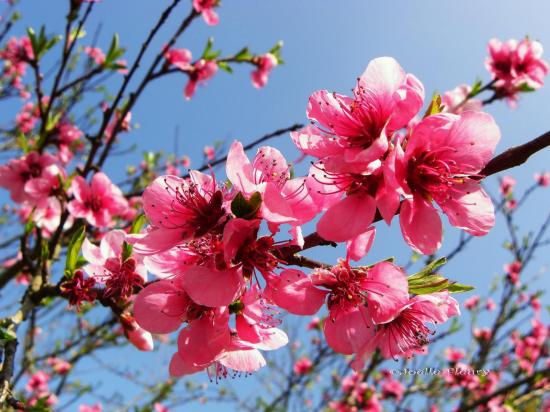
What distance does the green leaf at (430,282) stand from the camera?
1.24 meters

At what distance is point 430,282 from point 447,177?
31 centimetres

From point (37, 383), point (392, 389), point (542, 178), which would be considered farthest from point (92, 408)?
point (542, 178)

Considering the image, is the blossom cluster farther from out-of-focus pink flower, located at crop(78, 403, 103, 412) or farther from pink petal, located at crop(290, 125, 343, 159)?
out-of-focus pink flower, located at crop(78, 403, 103, 412)

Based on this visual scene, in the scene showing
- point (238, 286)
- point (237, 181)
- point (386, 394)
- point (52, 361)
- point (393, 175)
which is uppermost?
point (52, 361)

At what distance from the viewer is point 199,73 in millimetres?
4016

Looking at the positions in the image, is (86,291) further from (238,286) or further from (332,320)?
Result: (332,320)

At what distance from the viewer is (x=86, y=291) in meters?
1.62

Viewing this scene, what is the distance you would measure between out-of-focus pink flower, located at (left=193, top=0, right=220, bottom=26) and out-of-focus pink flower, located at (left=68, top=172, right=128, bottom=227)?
1695 mm

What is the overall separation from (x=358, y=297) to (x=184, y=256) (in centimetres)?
54

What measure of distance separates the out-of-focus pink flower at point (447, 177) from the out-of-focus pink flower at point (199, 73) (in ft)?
9.97

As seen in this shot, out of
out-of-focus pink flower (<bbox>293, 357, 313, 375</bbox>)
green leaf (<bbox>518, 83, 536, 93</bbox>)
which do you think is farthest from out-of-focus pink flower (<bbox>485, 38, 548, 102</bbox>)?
out-of-focus pink flower (<bbox>293, 357, 313, 375</bbox>)

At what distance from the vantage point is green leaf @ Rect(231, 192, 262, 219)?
1.09 meters

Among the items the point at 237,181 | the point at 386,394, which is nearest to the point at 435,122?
the point at 237,181

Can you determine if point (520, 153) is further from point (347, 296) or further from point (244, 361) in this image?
point (244, 361)
